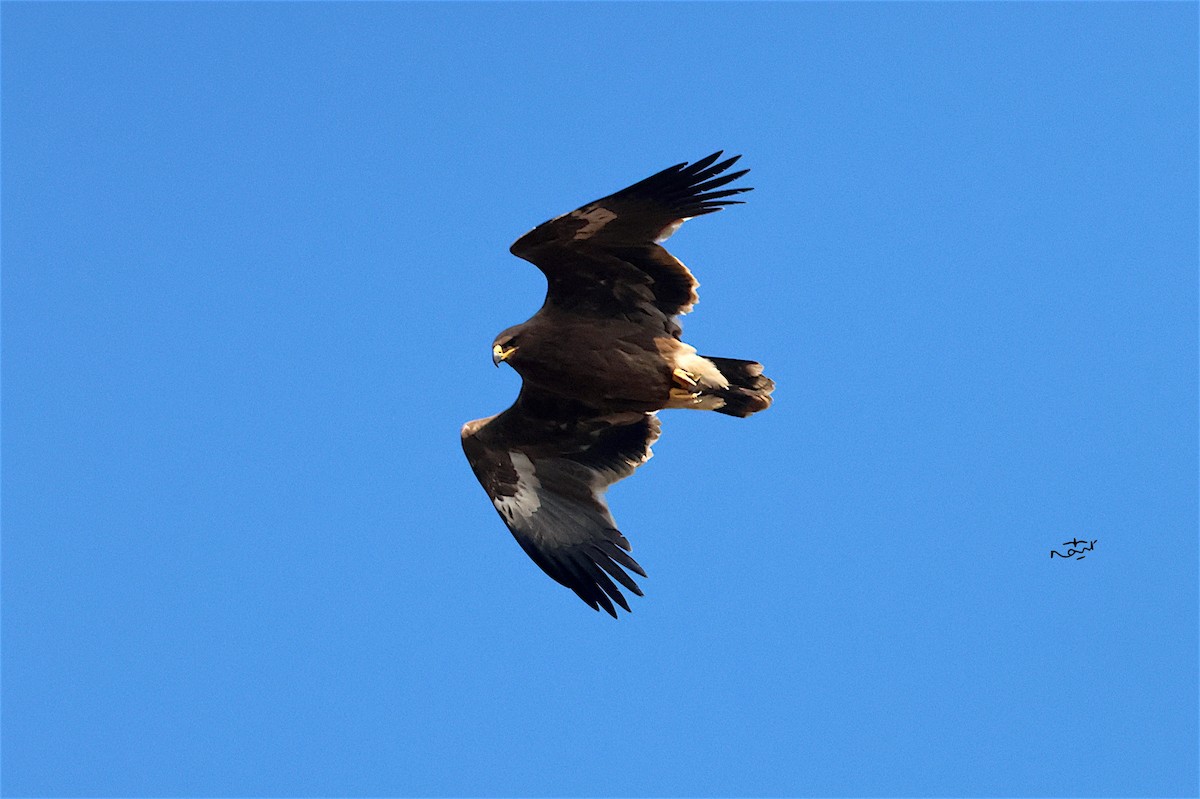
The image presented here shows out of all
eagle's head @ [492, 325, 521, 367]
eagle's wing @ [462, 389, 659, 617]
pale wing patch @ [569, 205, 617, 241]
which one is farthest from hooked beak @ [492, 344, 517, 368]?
pale wing patch @ [569, 205, 617, 241]

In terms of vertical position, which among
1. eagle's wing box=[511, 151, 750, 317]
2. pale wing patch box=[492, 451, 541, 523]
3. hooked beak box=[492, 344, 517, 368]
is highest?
eagle's wing box=[511, 151, 750, 317]

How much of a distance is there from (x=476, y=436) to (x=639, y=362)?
5.27 feet

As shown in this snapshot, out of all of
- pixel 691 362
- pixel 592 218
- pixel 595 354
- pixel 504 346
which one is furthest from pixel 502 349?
pixel 691 362

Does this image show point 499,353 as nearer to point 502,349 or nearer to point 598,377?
point 502,349

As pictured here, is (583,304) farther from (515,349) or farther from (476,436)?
(476,436)

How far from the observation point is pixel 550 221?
1088 centimetres

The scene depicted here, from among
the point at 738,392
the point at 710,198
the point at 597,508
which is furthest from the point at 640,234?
the point at 597,508

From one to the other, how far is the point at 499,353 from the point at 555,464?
1333 mm

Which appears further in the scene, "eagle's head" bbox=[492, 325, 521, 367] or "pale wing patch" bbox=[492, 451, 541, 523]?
"pale wing patch" bbox=[492, 451, 541, 523]

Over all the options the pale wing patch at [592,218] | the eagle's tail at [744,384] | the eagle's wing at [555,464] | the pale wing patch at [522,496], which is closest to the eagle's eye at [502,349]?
the eagle's wing at [555,464]

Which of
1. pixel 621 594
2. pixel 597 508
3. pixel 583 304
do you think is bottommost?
pixel 621 594

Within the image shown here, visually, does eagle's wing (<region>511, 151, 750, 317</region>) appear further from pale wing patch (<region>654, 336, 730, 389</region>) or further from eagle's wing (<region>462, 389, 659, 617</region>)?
eagle's wing (<region>462, 389, 659, 617</region>)

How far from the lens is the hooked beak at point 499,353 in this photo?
36.7ft

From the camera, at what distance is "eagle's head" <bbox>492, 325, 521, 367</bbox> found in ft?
36.7
